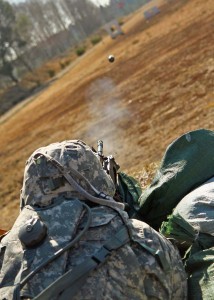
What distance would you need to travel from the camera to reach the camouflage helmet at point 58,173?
237 cm

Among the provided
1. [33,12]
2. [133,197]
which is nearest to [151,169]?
[133,197]

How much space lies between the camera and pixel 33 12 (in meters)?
74.5

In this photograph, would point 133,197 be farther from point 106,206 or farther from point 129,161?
point 129,161

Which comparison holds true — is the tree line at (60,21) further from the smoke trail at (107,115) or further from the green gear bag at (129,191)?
the green gear bag at (129,191)

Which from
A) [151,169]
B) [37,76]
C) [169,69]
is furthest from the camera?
[37,76]

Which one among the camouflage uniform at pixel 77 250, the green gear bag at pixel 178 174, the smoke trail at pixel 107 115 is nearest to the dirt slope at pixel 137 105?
the smoke trail at pixel 107 115

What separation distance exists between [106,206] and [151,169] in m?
3.22

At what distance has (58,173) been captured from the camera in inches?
93.3

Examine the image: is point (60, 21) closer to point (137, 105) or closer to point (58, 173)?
point (137, 105)

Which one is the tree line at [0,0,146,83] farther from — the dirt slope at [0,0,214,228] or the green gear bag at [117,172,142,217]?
the green gear bag at [117,172,142,217]

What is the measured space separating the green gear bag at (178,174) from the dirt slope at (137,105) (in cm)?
342

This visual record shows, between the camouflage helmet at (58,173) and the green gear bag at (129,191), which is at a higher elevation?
the camouflage helmet at (58,173)

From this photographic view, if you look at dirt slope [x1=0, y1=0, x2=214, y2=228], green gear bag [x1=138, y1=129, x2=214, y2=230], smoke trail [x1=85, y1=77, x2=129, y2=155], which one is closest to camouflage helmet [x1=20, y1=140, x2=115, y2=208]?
green gear bag [x1=138, y1=129, x2=214, y2=230]

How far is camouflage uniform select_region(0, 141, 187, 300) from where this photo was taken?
2.04 m
